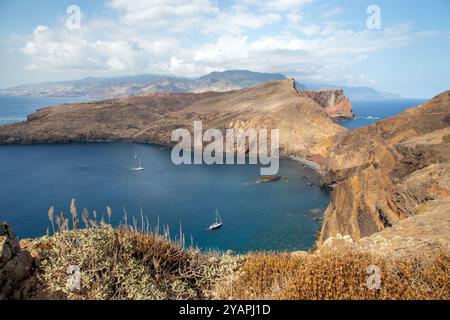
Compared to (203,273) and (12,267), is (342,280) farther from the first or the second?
(12,267)

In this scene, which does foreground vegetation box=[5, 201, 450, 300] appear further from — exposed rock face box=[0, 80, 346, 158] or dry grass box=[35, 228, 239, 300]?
exposed rock face box=[0, 80, 346, 158]

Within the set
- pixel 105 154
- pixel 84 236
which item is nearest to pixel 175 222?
pixel 84 236

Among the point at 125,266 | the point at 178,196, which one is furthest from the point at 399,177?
the point at 178,196

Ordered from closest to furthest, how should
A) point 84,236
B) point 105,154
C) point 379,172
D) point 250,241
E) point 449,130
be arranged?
1. point 84,236
2. point 449,130
3. point 379,172
4. point 250,241
5. point 105,154

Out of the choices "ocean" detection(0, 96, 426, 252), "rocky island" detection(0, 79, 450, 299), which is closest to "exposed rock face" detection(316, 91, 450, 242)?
"rocky island" detection(0, 79, 450, 299)

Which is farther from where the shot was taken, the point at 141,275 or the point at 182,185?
the point at 182,185
